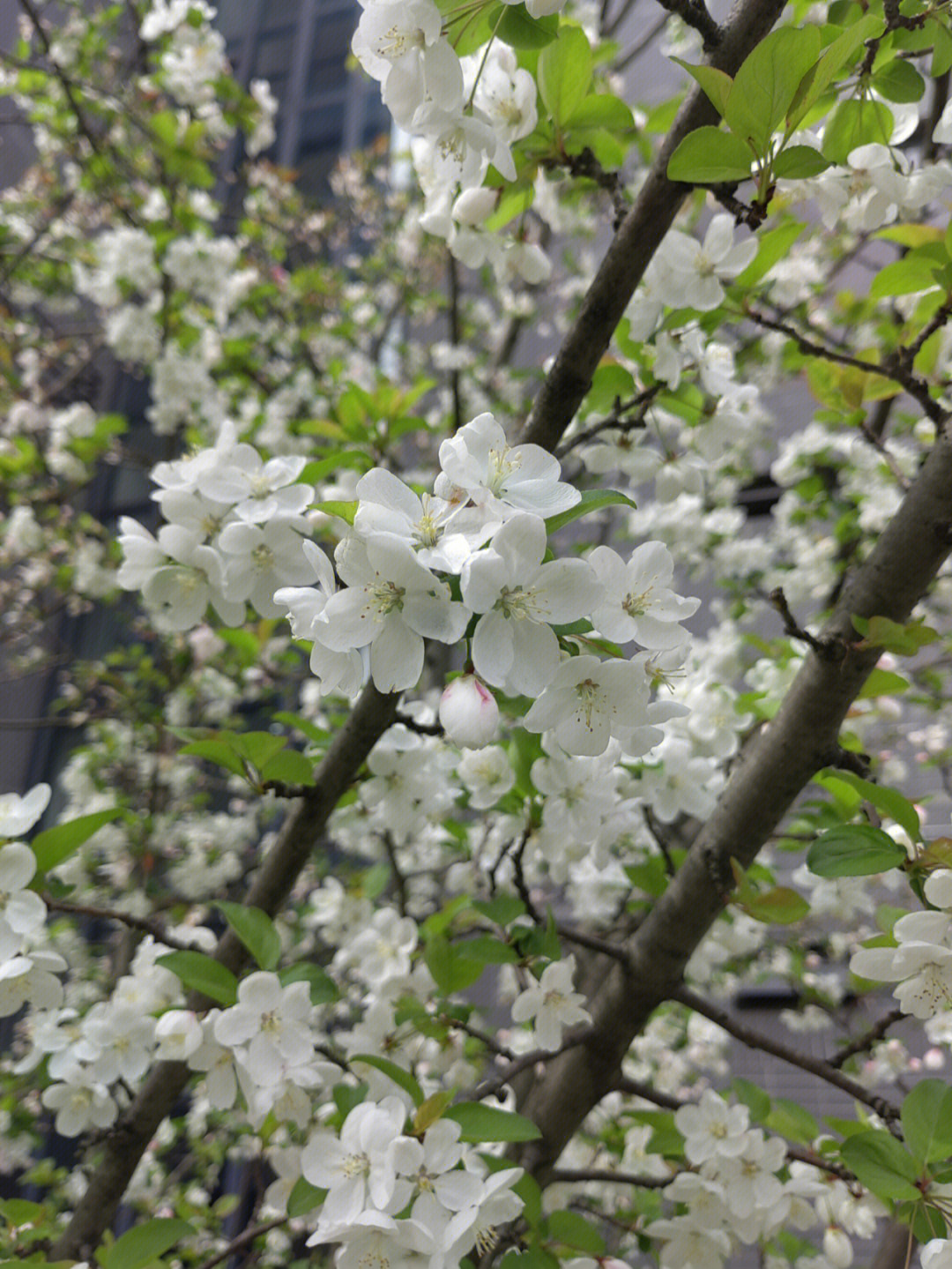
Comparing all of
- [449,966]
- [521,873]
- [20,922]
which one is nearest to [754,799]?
[521,873]

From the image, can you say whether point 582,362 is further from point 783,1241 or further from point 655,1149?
point 783,1241

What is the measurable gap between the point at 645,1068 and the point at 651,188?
2.75 metres

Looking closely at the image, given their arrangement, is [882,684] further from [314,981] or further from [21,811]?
[21,811]

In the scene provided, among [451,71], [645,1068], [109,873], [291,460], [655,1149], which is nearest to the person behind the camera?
[451,71]

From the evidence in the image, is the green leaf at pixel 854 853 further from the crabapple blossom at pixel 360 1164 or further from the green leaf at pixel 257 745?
the green leaf at pixel 257 745

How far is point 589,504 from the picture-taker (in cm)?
71

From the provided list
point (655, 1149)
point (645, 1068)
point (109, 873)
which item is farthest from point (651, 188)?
point (109, 873)

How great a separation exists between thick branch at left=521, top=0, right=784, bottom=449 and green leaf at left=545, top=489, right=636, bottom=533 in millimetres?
322

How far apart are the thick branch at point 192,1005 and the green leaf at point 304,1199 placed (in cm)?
29

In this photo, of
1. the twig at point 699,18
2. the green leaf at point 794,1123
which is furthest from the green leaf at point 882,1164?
the twig at point 699,18

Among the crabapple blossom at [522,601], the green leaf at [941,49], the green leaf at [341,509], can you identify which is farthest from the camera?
the green leaf at [941,49]

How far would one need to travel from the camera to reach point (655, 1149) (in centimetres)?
121

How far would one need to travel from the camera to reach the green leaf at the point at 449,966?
44.4 inches

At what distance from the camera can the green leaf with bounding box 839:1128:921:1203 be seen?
34.2 inches
